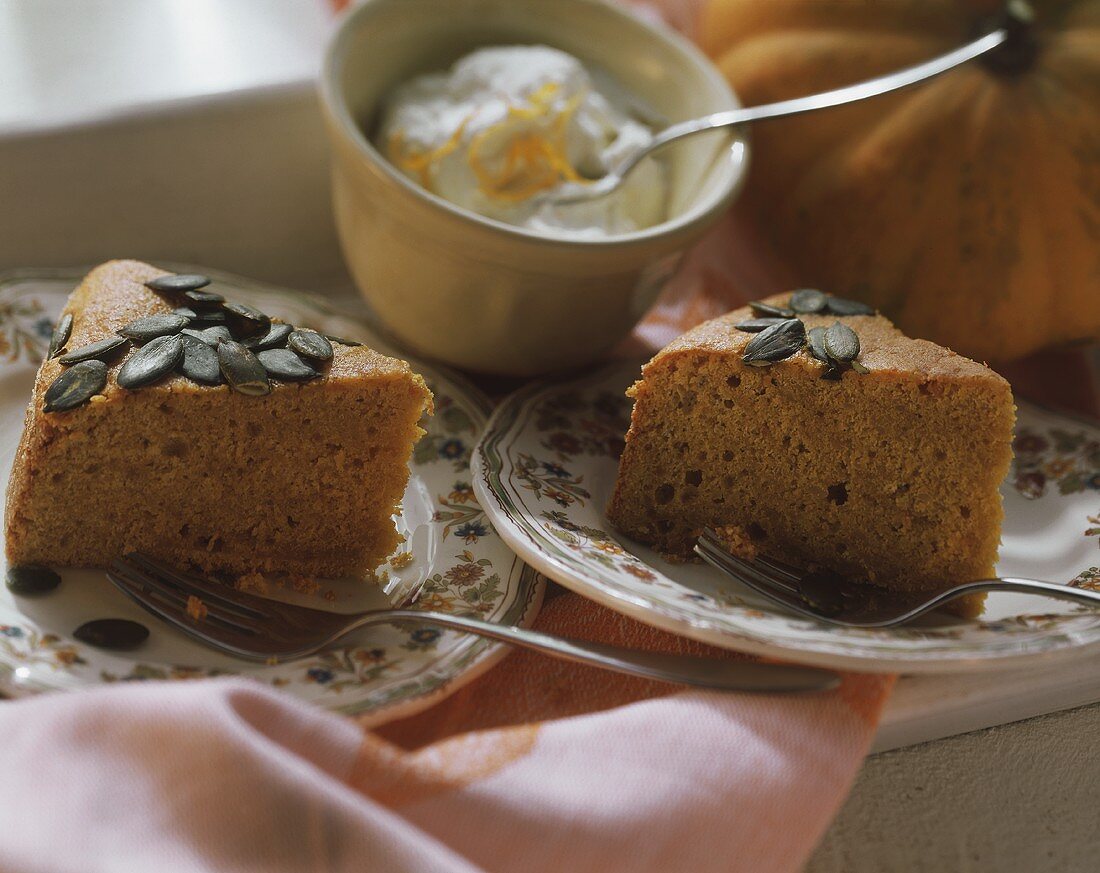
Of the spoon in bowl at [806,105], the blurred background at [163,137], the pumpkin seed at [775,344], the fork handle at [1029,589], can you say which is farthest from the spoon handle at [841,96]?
the fork handle at [1029,589]

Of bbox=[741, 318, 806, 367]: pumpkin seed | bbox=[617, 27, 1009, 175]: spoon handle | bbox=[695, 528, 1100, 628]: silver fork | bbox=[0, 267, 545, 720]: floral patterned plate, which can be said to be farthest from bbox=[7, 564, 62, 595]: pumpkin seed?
bbox=[617, 27, 1009, 175]: spoon handle

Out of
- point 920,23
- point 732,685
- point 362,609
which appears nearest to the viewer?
point 732,685

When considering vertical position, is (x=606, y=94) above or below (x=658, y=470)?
above

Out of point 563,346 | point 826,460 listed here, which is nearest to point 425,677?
point 826,460

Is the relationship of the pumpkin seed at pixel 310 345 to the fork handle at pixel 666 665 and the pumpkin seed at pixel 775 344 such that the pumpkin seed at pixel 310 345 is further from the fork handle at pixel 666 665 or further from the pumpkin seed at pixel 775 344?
the pumpkin seed at pixel 775 344

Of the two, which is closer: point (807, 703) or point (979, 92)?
point (807, 703)

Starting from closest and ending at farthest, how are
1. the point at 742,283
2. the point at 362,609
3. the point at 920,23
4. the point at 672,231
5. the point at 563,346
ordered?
1. the point at 362,609
2. the point at 672,231
3. the point at 563,346
4. the point at 920,23
5. the point at 742,283

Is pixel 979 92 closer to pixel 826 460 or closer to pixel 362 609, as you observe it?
pixel 826 460

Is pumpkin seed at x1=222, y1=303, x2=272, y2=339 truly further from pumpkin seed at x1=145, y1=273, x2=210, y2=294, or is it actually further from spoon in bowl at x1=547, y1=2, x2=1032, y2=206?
spoon in bowl at x1=547, y1=2, x2=1032, y2=206
